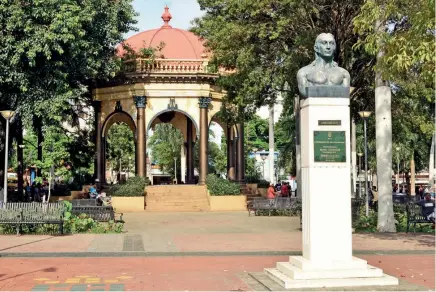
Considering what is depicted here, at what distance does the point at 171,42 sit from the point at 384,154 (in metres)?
22.0

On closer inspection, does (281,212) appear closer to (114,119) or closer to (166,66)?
(166,66)

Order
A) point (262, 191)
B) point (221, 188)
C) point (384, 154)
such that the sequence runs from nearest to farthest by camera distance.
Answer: point (384, 154), point (221, 188), point (262, 191)

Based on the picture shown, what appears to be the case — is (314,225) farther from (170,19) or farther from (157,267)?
(170,19)

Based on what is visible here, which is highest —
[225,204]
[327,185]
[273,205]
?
[327,185]

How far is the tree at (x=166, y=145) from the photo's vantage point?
6562 cm

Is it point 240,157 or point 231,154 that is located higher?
point 231,154

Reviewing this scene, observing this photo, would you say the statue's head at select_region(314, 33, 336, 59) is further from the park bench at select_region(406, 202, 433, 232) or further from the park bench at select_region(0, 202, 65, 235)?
the park bench at select_region(0, 202, 65, 235)

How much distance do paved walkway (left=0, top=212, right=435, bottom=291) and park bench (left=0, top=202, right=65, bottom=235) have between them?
834mm

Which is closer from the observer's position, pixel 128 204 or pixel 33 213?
pixel 33 213

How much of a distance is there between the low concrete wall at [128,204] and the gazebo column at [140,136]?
3205 mm

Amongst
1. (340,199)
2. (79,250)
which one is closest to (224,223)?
(79,250)

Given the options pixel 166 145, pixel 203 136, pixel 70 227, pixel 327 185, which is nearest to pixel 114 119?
pixel 203 136

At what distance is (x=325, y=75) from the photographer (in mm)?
10156

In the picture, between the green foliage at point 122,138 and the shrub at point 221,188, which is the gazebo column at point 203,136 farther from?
the green foliage at point 122,138
